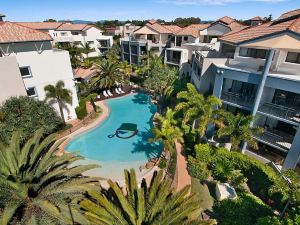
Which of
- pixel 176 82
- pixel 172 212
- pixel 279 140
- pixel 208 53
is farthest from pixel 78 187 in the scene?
pixel 176 82

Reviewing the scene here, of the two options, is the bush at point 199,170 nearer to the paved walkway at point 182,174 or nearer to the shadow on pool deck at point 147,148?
the paved walkway at point 182,174

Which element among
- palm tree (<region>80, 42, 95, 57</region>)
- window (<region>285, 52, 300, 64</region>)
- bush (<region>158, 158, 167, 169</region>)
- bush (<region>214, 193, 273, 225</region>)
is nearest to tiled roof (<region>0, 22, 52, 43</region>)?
bush (<region>158, 158, 167, 169</region>)

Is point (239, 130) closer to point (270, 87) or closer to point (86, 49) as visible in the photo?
point (270, 87)

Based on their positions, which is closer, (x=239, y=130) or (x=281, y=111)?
(x=239, y=130)

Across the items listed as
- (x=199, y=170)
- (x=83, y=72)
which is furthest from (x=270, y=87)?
(x=83, y=72)

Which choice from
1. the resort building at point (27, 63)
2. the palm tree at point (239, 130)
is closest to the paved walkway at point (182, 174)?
the palm tree at point (239, 130)

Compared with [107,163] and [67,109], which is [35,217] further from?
[67,109]
